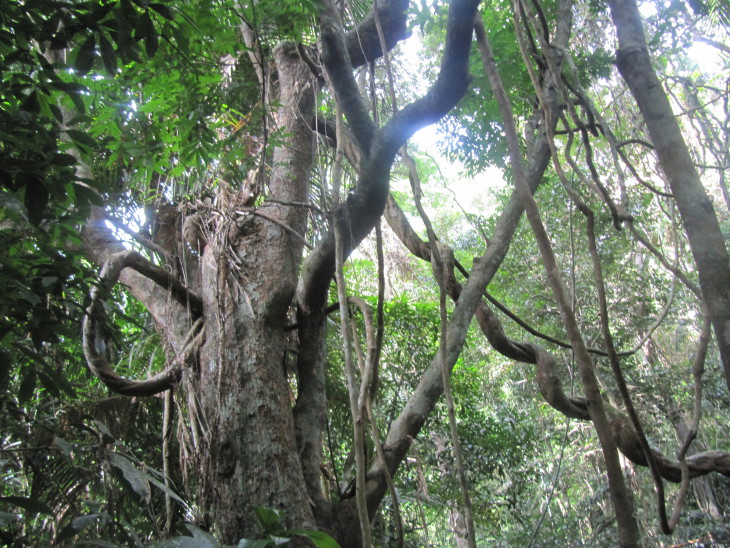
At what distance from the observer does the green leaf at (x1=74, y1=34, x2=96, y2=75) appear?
1209 millimetres

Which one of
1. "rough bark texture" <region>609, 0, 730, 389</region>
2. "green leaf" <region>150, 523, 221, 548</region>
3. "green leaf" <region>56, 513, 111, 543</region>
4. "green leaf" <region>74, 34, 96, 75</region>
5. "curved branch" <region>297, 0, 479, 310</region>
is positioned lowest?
"green leaf" <region>150, 523, 221, 548</region>

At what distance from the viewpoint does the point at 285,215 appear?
2.69 meters

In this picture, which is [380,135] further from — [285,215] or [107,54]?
[285,215]

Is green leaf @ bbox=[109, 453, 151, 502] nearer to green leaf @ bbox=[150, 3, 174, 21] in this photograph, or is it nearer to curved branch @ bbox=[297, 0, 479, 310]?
green leaf @ bbox=[150, 3, 174, 21]

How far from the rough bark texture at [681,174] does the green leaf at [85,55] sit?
128 centimetres

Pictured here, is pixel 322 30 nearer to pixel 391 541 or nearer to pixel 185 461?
pixel 185 461

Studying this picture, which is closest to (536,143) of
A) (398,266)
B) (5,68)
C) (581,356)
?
(581,356)

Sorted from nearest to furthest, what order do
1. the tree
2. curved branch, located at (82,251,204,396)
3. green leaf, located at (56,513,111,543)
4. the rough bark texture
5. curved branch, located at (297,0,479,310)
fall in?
green leaf, located at (56,513,111,543), the rough bark texture, the tree, curved branch, located at (297,0,479,310), curved branch, located at (82,251,204,396)

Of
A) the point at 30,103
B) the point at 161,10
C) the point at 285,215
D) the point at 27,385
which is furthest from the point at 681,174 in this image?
the point at 285,215


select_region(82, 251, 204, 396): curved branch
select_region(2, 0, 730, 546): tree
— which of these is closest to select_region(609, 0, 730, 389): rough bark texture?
select_region(2, 0, 730, 546): tree

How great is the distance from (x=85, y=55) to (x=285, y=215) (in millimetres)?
1505

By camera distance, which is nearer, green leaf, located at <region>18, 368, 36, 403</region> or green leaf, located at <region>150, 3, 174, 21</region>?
green leaf, located at <region>150, 3, 174, 21</region>

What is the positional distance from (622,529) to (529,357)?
1490mm

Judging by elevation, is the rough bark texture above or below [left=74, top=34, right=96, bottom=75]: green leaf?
below
